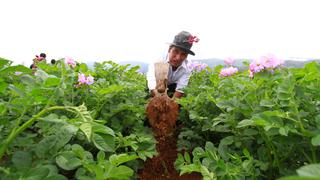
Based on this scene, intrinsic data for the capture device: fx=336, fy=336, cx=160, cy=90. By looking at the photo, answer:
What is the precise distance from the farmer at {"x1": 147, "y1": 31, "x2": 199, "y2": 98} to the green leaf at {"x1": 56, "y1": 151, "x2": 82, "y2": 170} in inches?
105

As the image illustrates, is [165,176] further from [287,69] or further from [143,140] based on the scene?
[287,69]

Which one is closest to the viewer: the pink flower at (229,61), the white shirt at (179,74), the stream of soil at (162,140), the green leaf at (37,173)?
the green leaf at (37,173)

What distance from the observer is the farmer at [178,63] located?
427cm

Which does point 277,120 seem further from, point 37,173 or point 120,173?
point 37,173

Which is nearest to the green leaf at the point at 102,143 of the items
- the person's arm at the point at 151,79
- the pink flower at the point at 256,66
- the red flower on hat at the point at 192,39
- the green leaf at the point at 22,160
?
the green leaf at the point at 22,160

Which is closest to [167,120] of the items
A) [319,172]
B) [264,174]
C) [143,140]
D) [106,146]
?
[143,140]

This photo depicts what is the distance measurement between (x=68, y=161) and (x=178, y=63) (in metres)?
3.19

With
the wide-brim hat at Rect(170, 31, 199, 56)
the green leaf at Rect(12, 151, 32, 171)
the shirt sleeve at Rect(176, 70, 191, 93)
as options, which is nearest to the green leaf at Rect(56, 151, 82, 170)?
the green leaf at Rect(12, 151, 32, 171)

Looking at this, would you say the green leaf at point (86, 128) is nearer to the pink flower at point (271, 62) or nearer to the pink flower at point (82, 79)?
the pink flower at point (271, 62)

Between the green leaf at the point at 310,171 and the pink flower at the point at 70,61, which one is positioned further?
the pink flower at the point at 70,61

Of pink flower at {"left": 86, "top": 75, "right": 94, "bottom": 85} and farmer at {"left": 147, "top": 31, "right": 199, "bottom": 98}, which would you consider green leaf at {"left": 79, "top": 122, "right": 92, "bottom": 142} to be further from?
farmer at {"left": 147, "top": 31, "right": 199, "bottom": 98}

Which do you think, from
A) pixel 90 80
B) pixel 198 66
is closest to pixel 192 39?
pixel 198 66

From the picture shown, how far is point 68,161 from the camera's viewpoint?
1385mm

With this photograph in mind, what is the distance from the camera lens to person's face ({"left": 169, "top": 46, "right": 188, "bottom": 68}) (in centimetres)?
436
